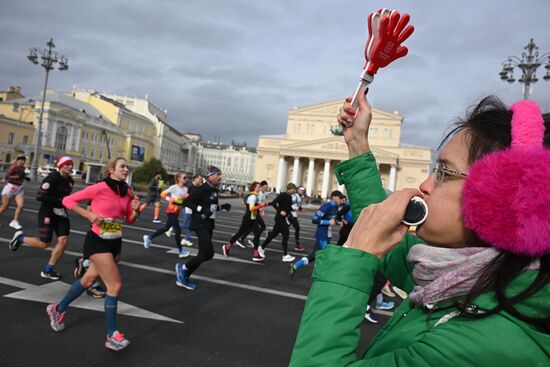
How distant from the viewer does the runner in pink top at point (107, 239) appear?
3.88m

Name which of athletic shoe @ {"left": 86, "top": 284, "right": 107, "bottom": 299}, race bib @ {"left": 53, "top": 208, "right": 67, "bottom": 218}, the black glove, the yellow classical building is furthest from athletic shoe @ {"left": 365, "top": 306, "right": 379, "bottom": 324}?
the yellow classical building

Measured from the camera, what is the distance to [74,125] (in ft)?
225

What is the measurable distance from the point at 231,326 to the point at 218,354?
826mm

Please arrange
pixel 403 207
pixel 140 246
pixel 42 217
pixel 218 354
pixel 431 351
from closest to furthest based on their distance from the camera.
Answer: pixel 431 351 → pixel 403 207 → pixel 218 354 → pixel 42 217 → pixel 140 246

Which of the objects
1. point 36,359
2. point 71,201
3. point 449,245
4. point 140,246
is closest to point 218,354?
point 36,359

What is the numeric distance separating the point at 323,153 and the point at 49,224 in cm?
6533

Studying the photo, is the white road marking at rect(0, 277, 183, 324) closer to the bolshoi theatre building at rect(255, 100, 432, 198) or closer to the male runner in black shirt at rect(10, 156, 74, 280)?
the male runner in black shirt at rect(10, 156, 74, 280)

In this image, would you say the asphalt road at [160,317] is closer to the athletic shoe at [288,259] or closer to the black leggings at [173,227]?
the black leggings at [173,227]

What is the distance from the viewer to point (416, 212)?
1100mm

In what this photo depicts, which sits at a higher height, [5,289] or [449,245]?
[449,245]

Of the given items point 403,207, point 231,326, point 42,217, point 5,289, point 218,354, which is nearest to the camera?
point 403,207

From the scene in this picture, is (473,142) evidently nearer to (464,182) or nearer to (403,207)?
(464,182)

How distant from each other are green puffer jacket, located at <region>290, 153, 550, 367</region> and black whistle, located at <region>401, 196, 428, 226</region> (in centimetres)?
16

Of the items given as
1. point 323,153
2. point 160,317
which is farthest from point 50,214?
point 323,153
